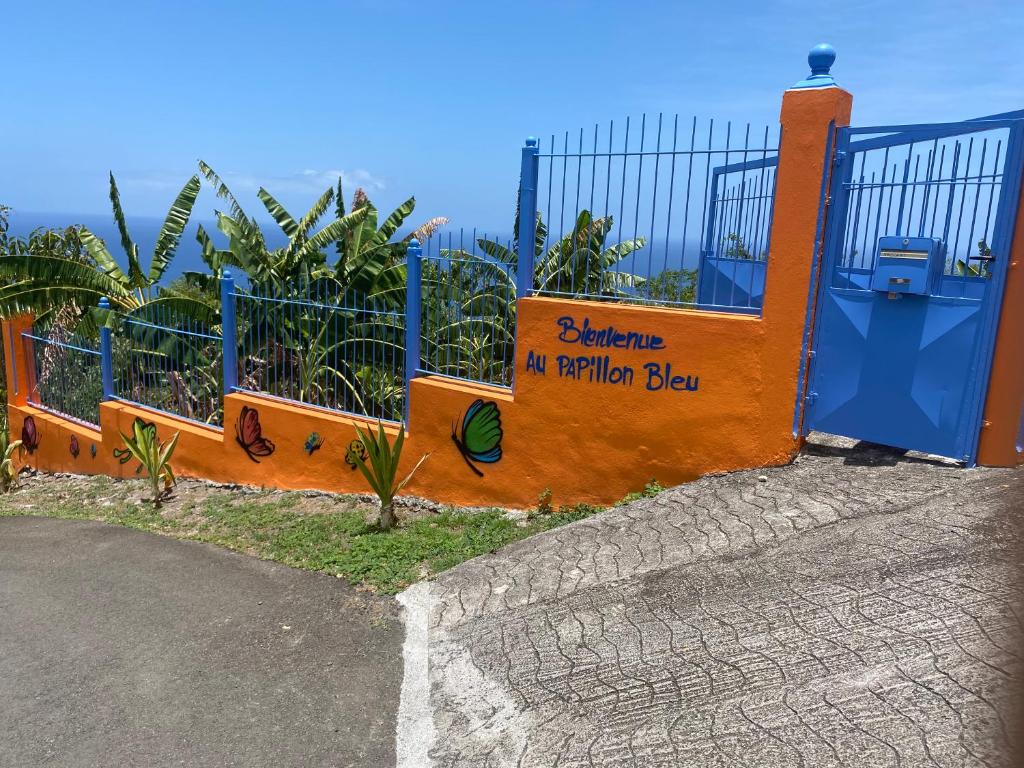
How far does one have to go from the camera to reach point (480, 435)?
6.72 metres

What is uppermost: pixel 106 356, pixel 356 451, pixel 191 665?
pixel 106 356

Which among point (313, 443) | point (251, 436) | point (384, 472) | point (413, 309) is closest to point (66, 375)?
point (251, 436)

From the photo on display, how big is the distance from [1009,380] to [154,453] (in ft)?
26.5

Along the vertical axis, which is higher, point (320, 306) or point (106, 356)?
point (320, 306)

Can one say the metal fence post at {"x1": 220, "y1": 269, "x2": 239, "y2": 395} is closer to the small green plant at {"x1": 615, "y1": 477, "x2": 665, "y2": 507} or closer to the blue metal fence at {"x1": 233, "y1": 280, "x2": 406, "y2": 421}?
the blue metal fence at {"x1": 233, "y1": 280, "x2": 406, "y2": 421}

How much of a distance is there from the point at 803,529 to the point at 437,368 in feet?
12.4

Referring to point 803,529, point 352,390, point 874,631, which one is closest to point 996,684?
point 874,631

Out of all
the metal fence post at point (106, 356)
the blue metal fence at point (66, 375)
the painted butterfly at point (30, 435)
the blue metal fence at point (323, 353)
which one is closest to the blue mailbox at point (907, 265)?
the blue metal fence at point (323, 353)

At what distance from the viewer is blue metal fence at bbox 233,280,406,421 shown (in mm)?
7473

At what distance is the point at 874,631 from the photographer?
11.0ft

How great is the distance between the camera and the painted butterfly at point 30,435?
11.5 meters

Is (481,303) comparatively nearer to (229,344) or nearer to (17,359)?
(229,344)

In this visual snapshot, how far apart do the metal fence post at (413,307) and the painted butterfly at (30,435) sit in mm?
7616

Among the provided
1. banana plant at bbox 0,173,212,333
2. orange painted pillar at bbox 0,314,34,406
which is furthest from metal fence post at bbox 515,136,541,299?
orange painted pillar at bbox 0,314,34,406
